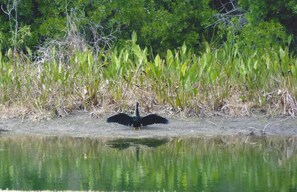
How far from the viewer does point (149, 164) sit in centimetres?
1440

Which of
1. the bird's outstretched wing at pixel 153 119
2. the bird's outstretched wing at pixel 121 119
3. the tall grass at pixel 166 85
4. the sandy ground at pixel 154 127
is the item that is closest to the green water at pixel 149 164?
the sandy ground at pixel 154 127

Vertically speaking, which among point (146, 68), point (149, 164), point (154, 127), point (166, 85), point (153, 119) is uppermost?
point (146, 68)

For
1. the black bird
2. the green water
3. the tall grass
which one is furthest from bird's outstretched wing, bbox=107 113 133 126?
the tall grass

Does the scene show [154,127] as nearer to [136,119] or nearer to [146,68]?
[136,119]

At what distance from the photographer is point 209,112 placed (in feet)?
63.4

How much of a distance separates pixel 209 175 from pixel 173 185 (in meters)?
1.12

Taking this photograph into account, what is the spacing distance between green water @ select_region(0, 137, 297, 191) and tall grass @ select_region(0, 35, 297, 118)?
6.90ft

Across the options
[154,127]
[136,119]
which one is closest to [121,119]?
[136,119]

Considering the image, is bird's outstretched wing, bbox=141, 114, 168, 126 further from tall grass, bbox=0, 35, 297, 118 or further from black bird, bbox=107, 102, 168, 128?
tall grass, bbox=0, 35, 297, 118

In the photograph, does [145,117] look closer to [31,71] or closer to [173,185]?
[31,71]

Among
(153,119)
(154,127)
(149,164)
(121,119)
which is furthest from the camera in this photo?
(154,127)

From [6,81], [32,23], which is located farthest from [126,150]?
[32,23]

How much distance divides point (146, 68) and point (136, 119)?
6.91 ft

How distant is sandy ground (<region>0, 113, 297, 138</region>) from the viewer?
18.1 meters
